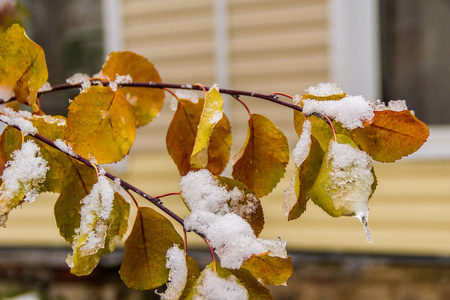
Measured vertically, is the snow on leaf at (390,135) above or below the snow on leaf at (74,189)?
above

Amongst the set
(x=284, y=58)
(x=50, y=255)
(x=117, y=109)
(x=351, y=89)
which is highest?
(x=117, y=109)

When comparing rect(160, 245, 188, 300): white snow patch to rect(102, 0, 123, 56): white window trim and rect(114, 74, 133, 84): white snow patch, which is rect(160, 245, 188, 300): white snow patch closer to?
rect(114, 74, 133, 84): white snow patch

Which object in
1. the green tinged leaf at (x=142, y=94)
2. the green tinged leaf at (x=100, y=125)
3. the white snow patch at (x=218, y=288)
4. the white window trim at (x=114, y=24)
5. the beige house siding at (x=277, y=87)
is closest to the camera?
the white snow patch at (x=218, y=288)

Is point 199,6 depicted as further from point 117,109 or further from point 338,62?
point 117,109

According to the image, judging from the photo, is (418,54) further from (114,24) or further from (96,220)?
(96,220)

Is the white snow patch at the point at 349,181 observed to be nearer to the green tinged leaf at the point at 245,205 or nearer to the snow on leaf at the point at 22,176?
the green tinged leaf at the point at 245,205

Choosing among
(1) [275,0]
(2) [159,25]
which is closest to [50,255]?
(2) [159,25]

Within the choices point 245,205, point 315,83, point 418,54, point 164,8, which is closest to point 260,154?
point 245,205

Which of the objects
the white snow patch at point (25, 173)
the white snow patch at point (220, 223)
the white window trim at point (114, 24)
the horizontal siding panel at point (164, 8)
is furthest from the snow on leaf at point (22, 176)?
the white window trim at point (114, 24)
